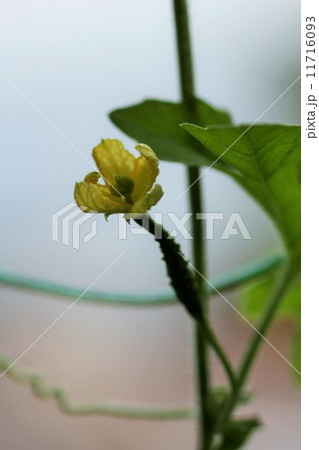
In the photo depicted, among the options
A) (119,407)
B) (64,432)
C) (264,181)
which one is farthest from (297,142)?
(64,432)

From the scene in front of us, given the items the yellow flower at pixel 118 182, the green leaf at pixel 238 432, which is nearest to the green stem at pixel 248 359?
the green leaf at pixel 238 432

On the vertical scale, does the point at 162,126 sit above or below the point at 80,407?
above

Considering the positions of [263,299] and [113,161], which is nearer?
[113,161]

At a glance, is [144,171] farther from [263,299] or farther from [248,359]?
[263,299]

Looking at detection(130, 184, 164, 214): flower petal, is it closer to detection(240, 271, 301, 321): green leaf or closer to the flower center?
the flower center

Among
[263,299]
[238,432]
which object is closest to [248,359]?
[238,432]

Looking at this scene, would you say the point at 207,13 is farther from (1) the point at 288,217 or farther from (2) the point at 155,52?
(1) the point at 288,217
